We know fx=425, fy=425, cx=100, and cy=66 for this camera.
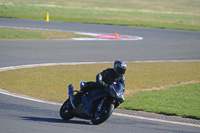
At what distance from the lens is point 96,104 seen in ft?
A: 30.4

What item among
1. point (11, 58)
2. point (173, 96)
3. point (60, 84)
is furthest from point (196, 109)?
point (11, 58)

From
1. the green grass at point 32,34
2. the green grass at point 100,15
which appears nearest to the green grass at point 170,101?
the green grass at point 32,34

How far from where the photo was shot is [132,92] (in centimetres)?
1412

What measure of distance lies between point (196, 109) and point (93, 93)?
3699 millimetres

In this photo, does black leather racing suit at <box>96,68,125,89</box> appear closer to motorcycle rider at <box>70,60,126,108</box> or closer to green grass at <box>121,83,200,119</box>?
motorcycle rider at <box>70,60,126,108</box>

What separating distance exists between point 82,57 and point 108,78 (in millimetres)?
13043

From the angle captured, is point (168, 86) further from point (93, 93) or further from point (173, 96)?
point (93, 93)

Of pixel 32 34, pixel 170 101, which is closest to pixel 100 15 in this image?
pixel 32 34

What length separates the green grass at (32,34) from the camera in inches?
1126

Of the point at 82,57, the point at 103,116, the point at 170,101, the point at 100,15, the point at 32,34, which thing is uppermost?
the point at 103,116

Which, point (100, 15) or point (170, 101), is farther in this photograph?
point (100, 15)

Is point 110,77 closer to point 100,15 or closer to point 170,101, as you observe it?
point 170,101

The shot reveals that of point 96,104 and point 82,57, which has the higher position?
point 96,104

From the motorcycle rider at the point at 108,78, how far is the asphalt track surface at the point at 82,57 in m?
0.76
